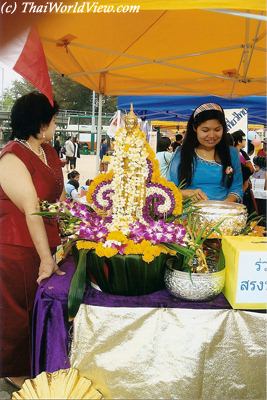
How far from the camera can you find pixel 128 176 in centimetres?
125

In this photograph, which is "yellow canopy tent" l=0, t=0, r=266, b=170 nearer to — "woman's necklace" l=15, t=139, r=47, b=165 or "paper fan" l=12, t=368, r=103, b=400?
"woman's necklace" l=15, t=139, r=47, b=165

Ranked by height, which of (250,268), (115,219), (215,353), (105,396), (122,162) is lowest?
(105,396)

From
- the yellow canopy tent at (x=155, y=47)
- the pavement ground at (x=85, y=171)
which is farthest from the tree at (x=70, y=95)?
the yellow canopy tent at (x=155, y=47)

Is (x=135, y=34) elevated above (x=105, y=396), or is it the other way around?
(x=135, y=34)

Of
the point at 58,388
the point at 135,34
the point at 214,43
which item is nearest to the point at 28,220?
the point at 58,388

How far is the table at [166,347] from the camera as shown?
1.24 m

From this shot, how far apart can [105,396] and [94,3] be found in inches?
56.0

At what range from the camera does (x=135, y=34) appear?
121 inches

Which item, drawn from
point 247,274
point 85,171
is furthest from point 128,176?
point 85,171

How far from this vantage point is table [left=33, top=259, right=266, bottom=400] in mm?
1238

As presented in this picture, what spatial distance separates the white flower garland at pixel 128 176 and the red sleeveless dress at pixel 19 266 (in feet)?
1.70

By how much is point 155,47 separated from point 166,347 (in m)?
2.78

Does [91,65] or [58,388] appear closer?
[58,388]

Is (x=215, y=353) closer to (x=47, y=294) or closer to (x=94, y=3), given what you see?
(x=47, y=294)
